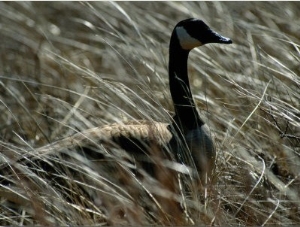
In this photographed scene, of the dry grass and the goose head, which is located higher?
the goose head

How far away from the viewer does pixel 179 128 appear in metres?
2.67

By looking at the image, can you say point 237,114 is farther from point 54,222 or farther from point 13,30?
point 13,30

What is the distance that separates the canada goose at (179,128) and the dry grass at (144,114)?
4 cm

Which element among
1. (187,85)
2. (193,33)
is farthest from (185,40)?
(187,85)

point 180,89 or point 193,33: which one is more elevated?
point 193,33

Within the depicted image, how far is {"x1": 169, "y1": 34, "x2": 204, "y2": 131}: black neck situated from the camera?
3.12 m

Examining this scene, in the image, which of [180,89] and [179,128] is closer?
[179,128]

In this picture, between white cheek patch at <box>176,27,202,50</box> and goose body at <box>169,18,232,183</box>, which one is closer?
goose body at <box>169,18,232,183</box>

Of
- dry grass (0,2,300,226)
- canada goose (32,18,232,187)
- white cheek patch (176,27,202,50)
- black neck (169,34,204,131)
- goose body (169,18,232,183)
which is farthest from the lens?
white cheek patch (176,27,202,50)

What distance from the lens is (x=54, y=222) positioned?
2225 millimetres

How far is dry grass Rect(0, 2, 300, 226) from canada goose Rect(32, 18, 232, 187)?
4cm

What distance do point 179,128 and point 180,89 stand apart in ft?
1.97

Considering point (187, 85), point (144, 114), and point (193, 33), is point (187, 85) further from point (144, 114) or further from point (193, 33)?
point (144, 114)

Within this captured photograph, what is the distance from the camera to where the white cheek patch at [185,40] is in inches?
128
